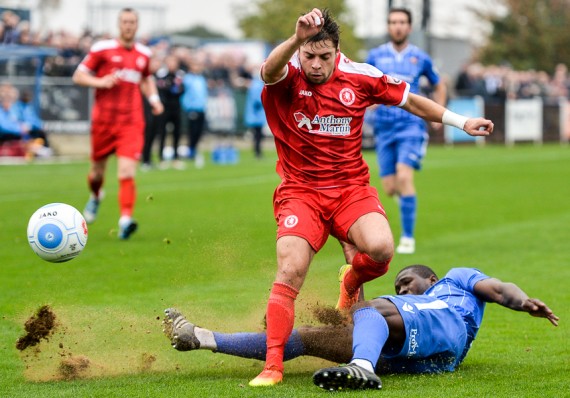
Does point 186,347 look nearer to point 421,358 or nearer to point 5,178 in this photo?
point 421,358

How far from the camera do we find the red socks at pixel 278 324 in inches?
229

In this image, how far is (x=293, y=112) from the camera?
6.43m

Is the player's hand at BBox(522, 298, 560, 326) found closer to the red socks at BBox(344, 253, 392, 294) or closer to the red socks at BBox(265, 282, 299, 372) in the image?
the red socks at BBox(344, 253, 392, 294)

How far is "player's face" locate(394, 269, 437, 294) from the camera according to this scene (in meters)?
6.34

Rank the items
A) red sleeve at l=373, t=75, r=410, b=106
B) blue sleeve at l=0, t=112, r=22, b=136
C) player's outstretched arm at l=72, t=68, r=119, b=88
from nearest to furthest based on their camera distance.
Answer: red sleeve at l=373, t=75, r=410, b=106 < player's outstretched arm at l=72, t=68, r=119, b=88 < blue sleeve at l=0, t=112, r=22, b=136

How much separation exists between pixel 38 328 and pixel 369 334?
1953 millimetres

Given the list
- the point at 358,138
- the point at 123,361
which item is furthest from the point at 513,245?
the point at 123,361

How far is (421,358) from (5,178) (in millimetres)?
15758

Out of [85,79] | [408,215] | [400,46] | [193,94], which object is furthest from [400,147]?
[193,94]

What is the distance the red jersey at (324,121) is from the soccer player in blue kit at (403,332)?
2.98ft

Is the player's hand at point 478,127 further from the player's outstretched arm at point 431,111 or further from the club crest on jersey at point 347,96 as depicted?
the club crest on jersey at point 347,96

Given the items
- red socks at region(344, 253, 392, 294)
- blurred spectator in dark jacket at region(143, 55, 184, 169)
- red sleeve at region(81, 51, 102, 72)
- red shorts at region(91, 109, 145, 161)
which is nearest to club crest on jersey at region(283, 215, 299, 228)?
red socks at region(344, 253, 392, 294)

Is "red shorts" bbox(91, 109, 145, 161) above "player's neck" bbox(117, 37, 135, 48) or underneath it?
underneath

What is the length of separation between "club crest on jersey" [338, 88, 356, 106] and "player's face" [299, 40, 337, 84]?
0.18 meters
